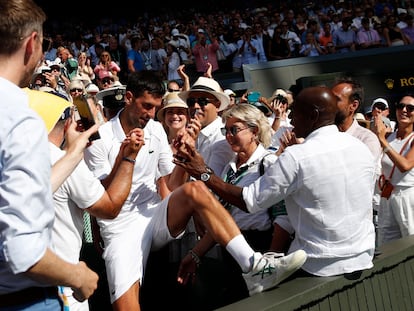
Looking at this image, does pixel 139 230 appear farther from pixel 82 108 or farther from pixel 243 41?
pixel 243 41

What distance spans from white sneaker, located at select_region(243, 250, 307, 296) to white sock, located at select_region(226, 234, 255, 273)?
4 centimetres

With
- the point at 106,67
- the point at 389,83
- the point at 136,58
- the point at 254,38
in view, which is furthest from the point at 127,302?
the point at 254,38

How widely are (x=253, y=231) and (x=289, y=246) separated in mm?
418

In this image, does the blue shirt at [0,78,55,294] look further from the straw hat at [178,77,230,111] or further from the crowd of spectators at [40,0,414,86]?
the crowd of spectators at [40,0,414,86]

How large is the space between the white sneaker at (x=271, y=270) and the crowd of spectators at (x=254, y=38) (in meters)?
11.0

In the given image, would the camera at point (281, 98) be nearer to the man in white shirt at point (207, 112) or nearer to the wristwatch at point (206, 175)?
the man in white shirt at point (207, 112)

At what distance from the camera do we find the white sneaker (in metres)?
3.70

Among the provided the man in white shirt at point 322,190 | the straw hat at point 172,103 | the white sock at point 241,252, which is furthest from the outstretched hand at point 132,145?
the straw hat at point 172,103

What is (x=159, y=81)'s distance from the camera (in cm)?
504

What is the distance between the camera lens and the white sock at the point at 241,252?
3846 millimetres

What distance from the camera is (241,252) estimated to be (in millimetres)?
3883

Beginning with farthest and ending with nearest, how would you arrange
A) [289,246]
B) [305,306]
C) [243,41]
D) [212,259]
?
[243,41], [212,259], [289,246], [305,306]

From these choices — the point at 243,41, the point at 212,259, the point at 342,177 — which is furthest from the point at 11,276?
the point at 243,41

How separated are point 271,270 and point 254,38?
13.5 meters
